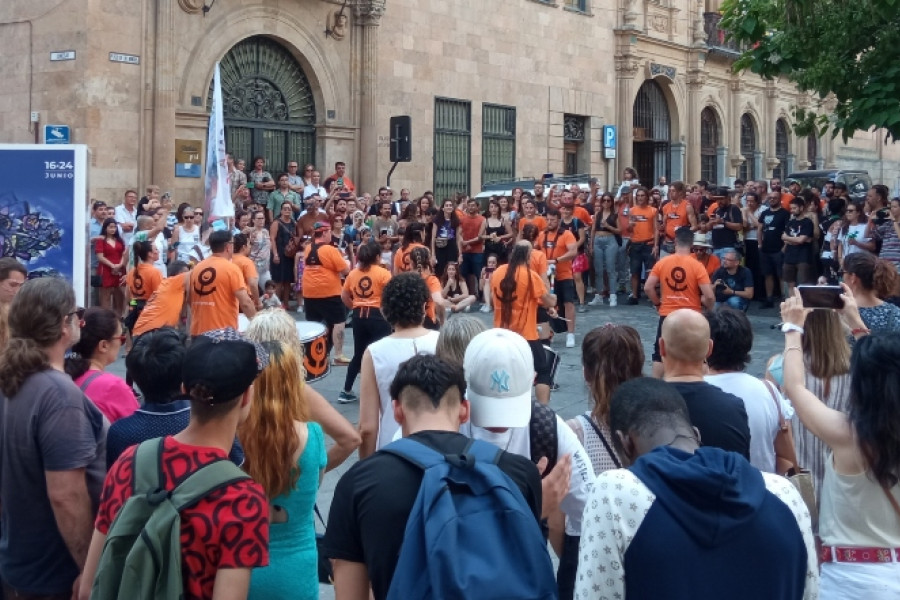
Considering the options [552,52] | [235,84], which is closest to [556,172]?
[552,52]

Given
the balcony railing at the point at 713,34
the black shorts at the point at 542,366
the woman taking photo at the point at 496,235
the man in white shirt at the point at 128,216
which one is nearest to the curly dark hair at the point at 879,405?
the black shorts at the point at 542,366

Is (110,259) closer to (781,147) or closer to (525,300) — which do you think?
(525,300)

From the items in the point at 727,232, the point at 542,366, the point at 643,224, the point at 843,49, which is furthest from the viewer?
the point at 643,224

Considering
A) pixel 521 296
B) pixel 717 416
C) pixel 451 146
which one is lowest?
pixel 717 416

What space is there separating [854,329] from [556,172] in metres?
23.3

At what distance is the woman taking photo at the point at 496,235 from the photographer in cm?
1758

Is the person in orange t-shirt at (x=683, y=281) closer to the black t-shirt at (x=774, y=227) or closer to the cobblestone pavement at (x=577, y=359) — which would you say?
the cobblestone pavement at (x=577, y=359)

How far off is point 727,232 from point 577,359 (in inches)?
208

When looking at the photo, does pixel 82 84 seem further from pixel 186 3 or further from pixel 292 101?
pixel 292 101

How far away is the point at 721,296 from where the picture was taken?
485 inches

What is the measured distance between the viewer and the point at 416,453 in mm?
2893

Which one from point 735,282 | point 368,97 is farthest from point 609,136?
point 735,282

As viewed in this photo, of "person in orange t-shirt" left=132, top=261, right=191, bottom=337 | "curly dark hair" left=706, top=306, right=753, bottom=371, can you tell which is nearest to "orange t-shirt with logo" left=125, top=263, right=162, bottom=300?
"person in orange t-shirt" left=132, top=261, right=191, bottom=337

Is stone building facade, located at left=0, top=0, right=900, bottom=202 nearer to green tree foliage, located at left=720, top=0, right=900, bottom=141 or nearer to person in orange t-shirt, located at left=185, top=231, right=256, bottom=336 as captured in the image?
person in orange t-shirt, located at left=185, top=231, right=256, bottom=336
